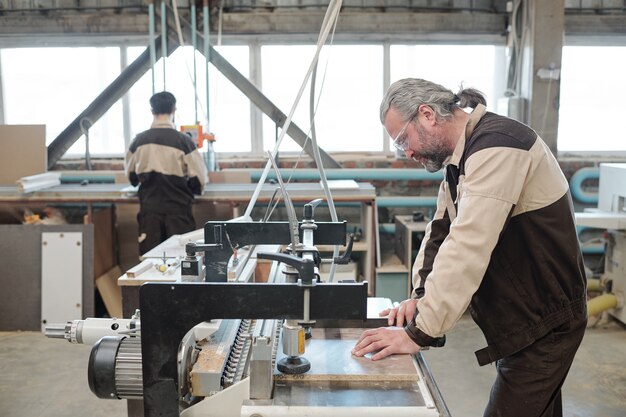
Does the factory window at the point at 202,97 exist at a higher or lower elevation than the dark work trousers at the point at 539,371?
higher

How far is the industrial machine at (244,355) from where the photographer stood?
88cm

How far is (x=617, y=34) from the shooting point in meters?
3.74

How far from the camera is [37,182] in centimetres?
→ 325

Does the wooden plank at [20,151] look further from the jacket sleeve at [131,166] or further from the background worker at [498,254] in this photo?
the background worker at [498,254]

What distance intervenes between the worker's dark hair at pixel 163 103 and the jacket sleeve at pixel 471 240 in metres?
2.16

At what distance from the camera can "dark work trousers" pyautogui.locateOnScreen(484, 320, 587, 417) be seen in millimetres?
1209

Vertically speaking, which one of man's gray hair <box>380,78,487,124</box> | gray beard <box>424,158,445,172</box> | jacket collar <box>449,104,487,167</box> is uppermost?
man's gray hair <box>380,78,487,124</box>

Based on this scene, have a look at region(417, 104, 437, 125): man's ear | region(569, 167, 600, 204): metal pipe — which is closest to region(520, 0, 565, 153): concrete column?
region(569, 167, 600, 204): metal pipe

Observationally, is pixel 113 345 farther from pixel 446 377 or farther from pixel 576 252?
pixel 446 377

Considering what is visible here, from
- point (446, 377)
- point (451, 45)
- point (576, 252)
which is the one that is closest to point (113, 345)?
point (576, 252)

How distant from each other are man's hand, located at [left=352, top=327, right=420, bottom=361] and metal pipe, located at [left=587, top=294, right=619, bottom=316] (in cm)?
234

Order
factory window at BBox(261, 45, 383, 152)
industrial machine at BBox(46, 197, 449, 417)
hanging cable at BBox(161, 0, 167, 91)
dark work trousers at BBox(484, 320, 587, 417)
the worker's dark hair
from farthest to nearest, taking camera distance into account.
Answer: factory window at BBox(261, 45, 383, 152) < hanging cable at BBox(161, 0, 167, 91) < the worker's dark hair < dark work trousers at BBox(484, 320, 587, 417) < industrial machine at BBox(46, 197, 449, 417)

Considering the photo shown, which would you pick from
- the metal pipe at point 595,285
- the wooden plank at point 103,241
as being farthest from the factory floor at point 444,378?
the wooden plank at point 103,241

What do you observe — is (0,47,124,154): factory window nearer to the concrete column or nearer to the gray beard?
the concrete column
